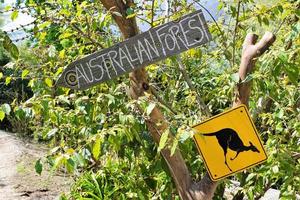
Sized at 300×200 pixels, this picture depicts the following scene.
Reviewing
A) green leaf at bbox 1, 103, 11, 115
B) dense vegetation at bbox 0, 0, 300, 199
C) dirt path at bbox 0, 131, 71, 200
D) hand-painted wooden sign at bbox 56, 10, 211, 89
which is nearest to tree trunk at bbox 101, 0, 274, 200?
dense vegetation at bbox 0, 0, 300, 199

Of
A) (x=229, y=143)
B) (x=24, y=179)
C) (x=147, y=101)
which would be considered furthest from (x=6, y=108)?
(x=24, y=179)

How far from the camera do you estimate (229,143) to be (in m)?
1.70

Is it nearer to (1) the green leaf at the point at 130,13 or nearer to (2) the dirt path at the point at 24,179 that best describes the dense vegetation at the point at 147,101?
(1) the green leaf at the point at 130,13

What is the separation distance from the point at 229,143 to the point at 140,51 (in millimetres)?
440

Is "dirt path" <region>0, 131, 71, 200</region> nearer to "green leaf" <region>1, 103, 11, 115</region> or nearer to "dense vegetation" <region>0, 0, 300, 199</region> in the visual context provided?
"dense vegetation" <region>0, 0, 300, 199</region>

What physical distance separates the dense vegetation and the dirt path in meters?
2.22

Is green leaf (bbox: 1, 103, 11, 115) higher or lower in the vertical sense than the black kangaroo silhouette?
higher

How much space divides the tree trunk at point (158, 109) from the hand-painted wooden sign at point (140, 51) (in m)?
0.15

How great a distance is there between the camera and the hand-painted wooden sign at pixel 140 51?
165 cm

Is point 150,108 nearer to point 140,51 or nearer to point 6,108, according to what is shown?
point 140,51

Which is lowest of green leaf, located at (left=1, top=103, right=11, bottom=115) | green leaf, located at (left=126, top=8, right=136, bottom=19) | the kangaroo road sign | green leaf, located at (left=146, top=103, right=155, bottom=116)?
the kangaroo road sign

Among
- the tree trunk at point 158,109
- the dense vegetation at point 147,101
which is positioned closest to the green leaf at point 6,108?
the dense vegetation at point 147,101

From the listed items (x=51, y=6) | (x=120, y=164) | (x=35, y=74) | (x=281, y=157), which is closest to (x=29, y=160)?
(x=120, y=164)

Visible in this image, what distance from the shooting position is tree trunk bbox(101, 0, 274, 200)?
6.04 ft
